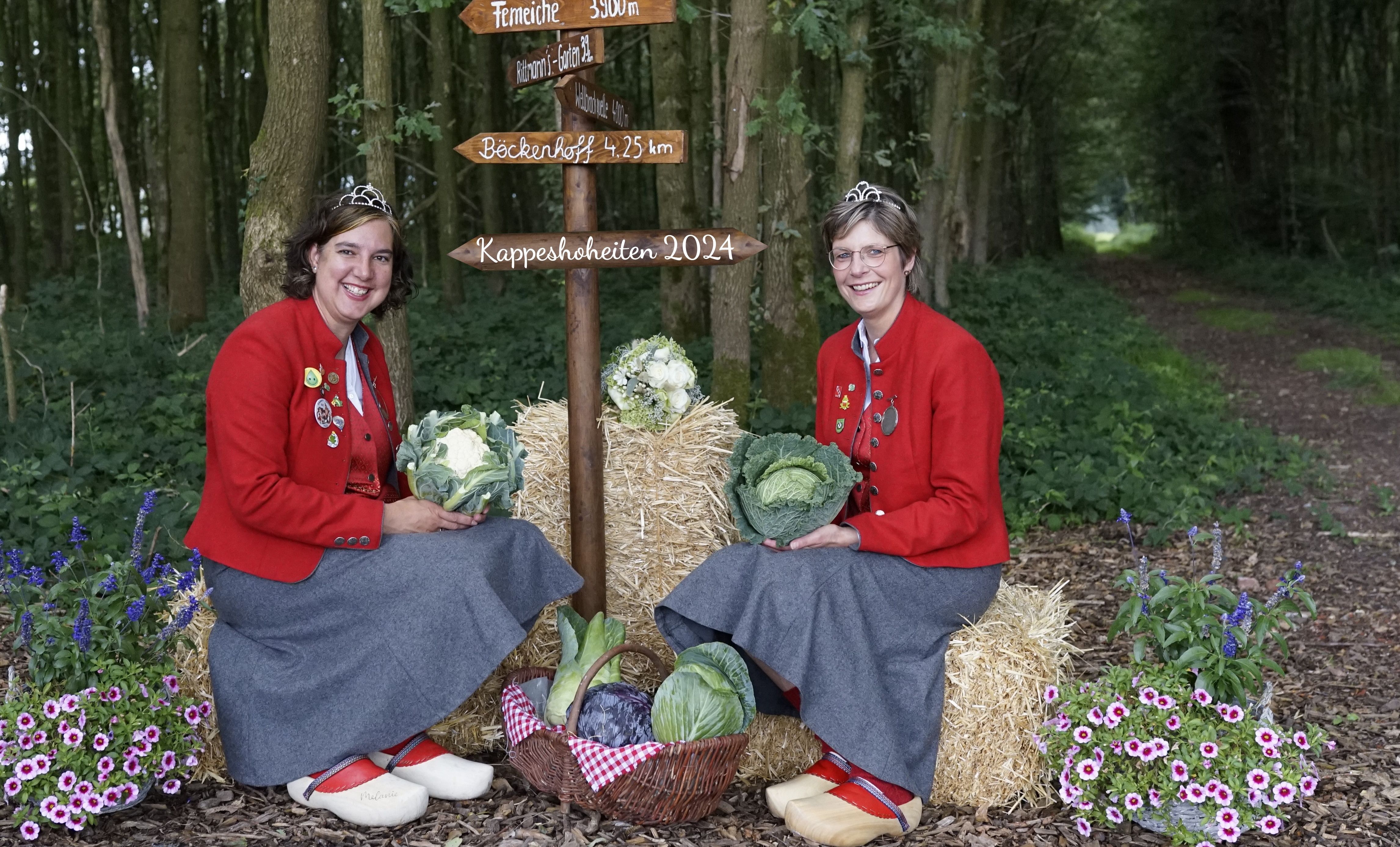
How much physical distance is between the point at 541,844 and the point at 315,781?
76 cm

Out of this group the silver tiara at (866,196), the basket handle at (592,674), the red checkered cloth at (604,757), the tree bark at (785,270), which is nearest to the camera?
the red checkered cloth at (604,757)

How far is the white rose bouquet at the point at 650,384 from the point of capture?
4457mm

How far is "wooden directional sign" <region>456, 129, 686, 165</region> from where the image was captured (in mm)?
4039

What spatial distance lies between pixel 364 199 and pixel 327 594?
128 centimetres

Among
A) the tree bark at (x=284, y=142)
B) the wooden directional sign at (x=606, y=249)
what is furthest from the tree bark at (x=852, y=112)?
the wooden directional sign at (x=606, y=249)

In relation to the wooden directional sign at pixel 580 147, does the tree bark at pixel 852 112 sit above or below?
above

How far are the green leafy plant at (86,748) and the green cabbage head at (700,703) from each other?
1488mm

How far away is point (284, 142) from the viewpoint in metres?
6.79

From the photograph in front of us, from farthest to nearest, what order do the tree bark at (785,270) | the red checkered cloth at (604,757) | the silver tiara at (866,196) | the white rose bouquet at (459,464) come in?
the tree bark at (785,270), the silver tiara at (866,196), the white rose bouquet at (459,464), the red checkered cloth at (604,757)

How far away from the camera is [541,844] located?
3320mm

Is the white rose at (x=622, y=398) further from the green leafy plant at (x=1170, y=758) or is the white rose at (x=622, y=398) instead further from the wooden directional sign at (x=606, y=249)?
the green leafy plant at (x=1170, y=758)

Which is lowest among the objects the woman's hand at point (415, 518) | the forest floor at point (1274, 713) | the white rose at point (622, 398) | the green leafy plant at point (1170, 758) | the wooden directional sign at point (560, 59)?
the forest floor at point (1274, 713)

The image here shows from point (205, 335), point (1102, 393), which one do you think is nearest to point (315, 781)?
point (205, 335)

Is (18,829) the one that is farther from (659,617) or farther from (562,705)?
(659,617)
